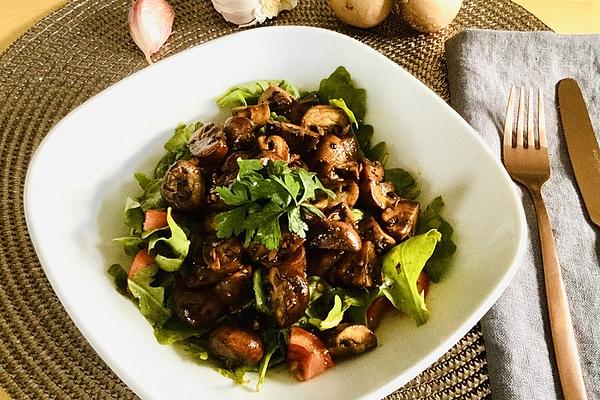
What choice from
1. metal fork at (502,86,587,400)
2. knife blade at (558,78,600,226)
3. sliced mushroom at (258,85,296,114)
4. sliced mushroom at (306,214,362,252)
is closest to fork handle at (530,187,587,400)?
metal fork at (502,86,587,400)

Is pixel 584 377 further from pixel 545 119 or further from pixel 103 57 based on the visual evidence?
pixel 103 57

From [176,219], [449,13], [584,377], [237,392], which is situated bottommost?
[584,377]

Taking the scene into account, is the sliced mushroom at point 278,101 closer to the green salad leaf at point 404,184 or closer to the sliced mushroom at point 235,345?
the green salad leaf at point 404,184

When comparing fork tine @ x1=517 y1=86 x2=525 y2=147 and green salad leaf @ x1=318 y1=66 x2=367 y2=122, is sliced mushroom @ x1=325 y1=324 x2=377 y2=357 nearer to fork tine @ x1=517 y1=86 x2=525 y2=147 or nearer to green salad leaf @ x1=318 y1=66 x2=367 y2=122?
green salad leaf @ x1=318 y1=66 x2=367 y2=122

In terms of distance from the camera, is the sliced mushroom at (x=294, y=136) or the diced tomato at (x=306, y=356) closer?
the diced tomato at (x=306, y=356)

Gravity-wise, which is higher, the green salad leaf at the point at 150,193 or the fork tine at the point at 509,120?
the green salad leaf at the point at 150,193

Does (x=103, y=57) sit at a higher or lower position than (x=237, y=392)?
higher

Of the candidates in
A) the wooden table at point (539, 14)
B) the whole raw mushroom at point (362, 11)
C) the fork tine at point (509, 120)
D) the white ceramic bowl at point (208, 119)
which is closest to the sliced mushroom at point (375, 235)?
the white ceramic bowl at point (208, 119)

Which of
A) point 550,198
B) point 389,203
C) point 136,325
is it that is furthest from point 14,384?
point 550,198
